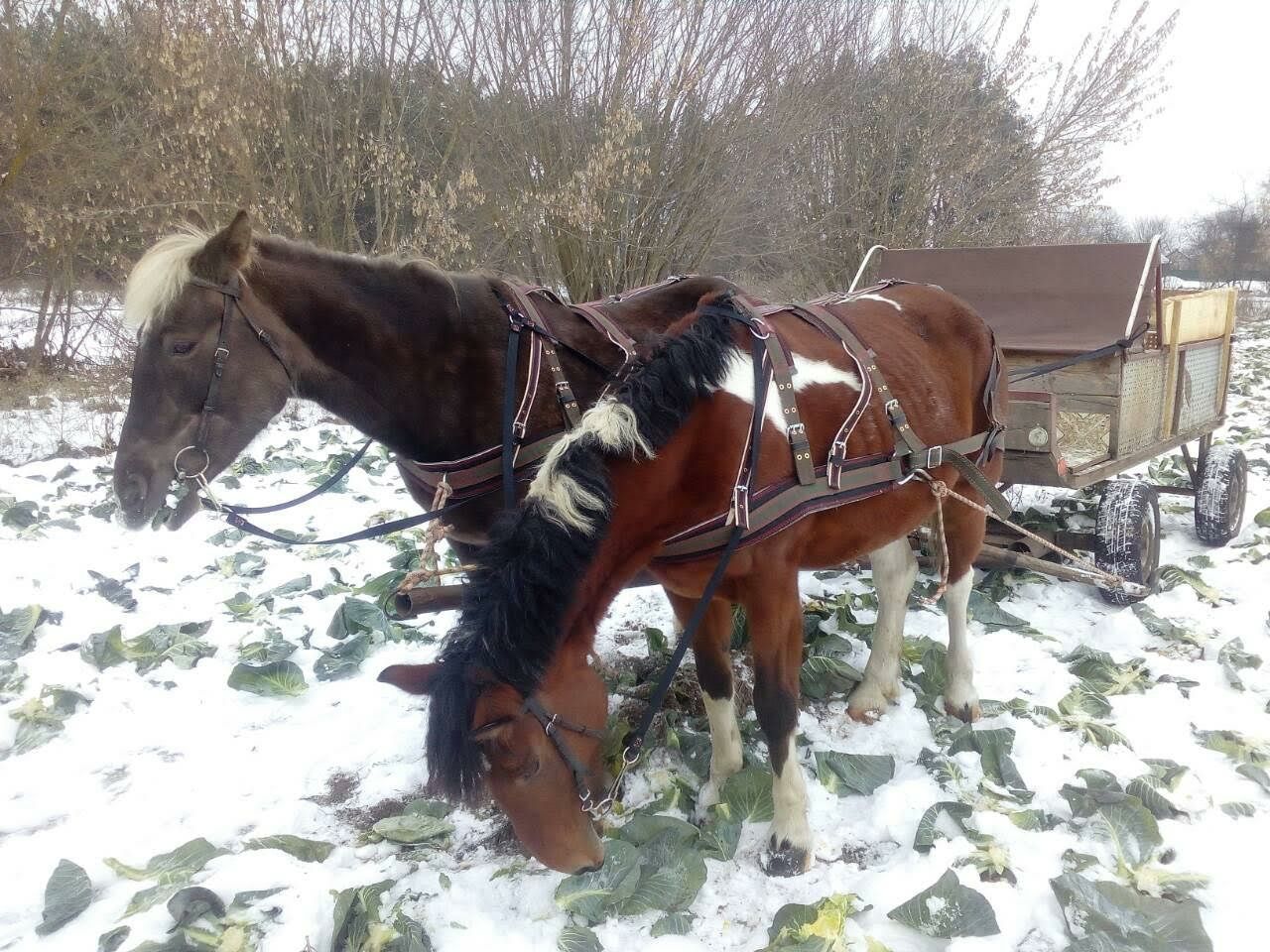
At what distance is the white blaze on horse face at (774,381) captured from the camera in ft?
6.84

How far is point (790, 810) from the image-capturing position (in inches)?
90.0

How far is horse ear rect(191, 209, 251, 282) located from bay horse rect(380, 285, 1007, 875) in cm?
117

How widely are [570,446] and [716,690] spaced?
1207mm

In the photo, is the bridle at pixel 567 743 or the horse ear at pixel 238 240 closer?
the bridle at pixel 567 743

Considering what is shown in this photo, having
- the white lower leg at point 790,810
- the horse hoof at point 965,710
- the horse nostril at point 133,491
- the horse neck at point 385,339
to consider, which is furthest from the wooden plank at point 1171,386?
the horse nostril at point 133,491

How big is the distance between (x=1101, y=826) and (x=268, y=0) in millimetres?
8756

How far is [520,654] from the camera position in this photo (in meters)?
1.63

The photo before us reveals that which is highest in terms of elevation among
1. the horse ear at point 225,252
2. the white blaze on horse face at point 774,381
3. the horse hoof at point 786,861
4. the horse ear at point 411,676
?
the horse ear at point 225,252

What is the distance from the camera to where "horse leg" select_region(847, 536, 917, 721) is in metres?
3.06

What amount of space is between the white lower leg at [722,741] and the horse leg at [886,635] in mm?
673

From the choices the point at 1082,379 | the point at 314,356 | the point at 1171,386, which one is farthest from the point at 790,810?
the point at 1171,386

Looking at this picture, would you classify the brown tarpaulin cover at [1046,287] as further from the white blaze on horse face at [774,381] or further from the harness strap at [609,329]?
the harness strap at [609,329]

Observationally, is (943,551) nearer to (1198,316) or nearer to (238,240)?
(238,240)

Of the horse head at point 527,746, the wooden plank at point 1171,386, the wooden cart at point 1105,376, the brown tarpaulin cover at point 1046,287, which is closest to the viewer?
the horse head at point 527,746
